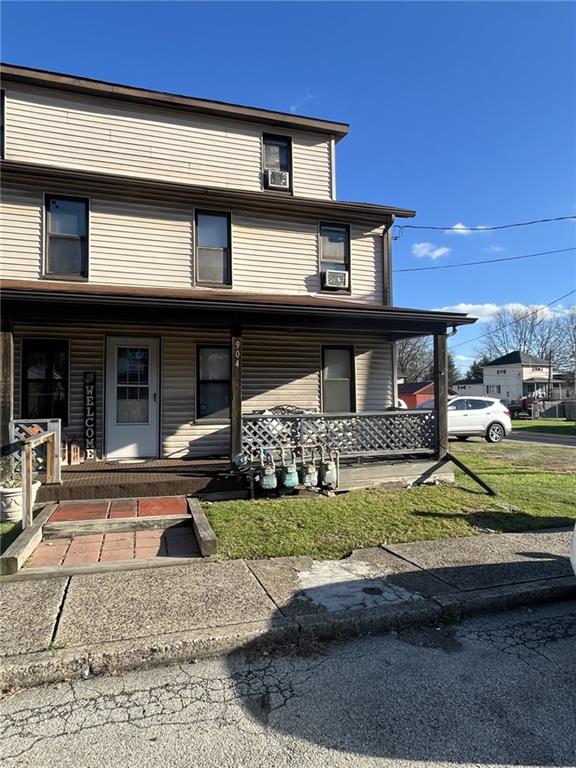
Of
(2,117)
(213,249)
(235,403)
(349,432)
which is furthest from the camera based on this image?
(213,249)

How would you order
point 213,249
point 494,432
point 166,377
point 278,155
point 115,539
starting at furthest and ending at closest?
point 494,432 → point 278,155 → point 213,249 → point 166,377 → point 115,539

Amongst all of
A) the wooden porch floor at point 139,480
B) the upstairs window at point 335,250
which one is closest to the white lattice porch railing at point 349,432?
the wooden porch floor at point 139,480

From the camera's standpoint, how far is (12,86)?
1011 centimetres

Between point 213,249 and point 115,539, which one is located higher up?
point 213,249

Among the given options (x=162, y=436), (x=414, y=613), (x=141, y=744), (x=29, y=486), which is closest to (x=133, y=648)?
(x=141, y=744)

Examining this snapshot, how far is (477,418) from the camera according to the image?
16.7 m

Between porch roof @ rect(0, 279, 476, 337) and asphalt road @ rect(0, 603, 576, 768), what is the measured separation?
208 inches

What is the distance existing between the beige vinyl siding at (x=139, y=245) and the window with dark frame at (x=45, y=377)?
5.08ft

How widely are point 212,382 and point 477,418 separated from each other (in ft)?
34.0

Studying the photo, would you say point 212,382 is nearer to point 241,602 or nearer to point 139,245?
point 139,245

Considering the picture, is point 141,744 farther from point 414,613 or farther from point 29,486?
point 29,486

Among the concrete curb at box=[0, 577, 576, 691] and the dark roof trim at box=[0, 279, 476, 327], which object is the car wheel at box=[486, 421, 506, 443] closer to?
the dark roof trim at box=[0, 279, 476, 327]

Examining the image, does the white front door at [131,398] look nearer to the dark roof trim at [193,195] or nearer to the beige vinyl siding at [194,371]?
the beige vinyl siding at [194,371]

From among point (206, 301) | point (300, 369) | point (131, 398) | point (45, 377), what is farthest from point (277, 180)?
point (45, 377)
